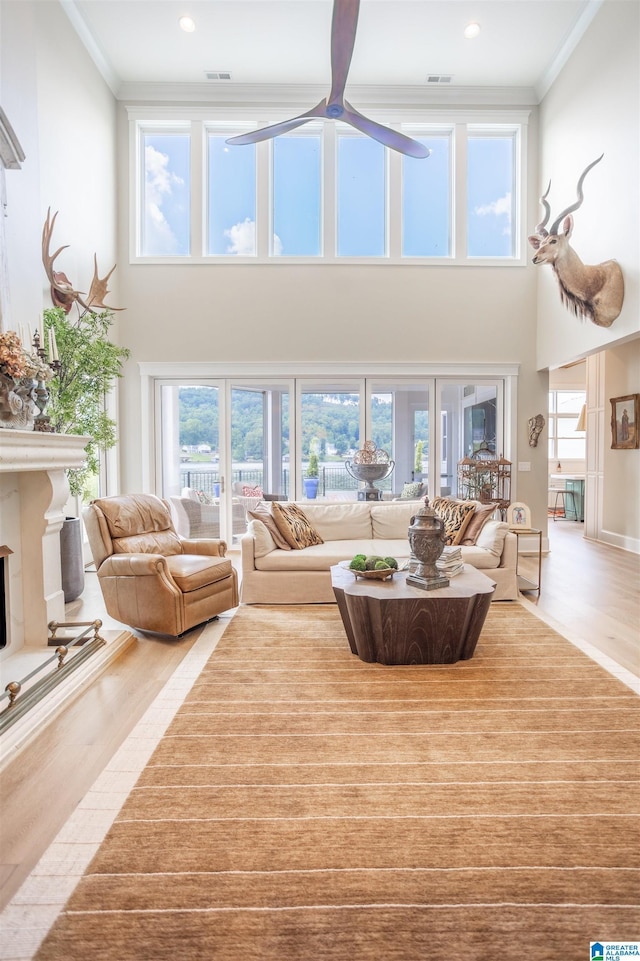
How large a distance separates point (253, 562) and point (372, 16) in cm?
582

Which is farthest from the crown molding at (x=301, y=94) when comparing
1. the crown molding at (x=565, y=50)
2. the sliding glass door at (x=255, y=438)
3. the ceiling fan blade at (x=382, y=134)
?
the sliding glass door at (x=255, y=438)

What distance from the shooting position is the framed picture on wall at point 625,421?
683 centimetres

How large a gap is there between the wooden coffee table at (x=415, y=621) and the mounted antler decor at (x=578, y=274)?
3.54 meters

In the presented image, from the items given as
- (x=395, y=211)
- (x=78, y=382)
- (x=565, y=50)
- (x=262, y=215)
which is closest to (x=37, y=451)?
(x=78, y=382)

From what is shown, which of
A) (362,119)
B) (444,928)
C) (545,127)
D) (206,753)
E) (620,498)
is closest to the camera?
(444,928)

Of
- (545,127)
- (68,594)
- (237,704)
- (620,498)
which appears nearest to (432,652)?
(237,704)

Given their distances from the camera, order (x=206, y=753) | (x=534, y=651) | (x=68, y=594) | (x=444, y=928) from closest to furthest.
Answer: 1. (x=444, y=928)
2. (x=206, y=753)
3. (x=534, y=651)
4. (x=68, y=594)

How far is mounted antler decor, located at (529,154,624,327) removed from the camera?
196 inches

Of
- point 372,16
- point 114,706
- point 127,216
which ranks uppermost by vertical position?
point 372,16

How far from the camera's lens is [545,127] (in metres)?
6.57

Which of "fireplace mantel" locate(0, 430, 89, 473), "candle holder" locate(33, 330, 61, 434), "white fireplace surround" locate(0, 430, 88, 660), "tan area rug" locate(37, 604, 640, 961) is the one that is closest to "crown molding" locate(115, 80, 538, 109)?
"candle holder" locate(33, 330, 61, 434)

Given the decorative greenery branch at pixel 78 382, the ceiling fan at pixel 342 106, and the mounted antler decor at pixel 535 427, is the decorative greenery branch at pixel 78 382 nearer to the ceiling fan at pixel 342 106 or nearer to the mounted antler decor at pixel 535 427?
the ceiling fan at pixel 342 106

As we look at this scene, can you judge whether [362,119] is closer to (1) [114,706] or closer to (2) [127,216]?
(2) [127,216]

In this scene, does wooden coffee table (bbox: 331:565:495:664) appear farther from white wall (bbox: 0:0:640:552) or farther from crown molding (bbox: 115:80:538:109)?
crown molding (bbox: 115:80:538:109)
